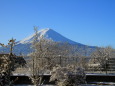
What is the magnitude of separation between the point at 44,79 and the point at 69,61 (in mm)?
8011

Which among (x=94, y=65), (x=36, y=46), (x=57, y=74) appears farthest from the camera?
(x=94, y=65)

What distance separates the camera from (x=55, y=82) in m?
19.2

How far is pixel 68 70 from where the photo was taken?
1845cm

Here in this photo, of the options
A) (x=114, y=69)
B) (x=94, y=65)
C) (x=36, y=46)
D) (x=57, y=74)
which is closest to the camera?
(x=57, y=74)

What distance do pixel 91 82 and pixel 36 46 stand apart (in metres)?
5.61

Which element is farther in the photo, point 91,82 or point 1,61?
point 91,82

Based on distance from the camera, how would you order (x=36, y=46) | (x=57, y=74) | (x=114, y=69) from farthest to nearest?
(x=114, y=69)
(x=36, y=46)
(x=57, y=74)

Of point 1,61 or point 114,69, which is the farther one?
point 114,69

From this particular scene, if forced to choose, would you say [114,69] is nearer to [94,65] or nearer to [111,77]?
[94,65]

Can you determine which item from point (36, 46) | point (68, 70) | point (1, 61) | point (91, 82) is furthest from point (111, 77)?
point (1, 61)

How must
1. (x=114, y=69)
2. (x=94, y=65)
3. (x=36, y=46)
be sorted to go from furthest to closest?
(x=94, y=65) → (x=114, y=69) → (x=36, y=46)

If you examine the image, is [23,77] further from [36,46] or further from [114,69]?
[114,69]

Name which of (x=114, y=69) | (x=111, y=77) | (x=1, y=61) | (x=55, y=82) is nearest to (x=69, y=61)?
(x=114, y=69)

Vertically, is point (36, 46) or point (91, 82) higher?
point (36, 46)
